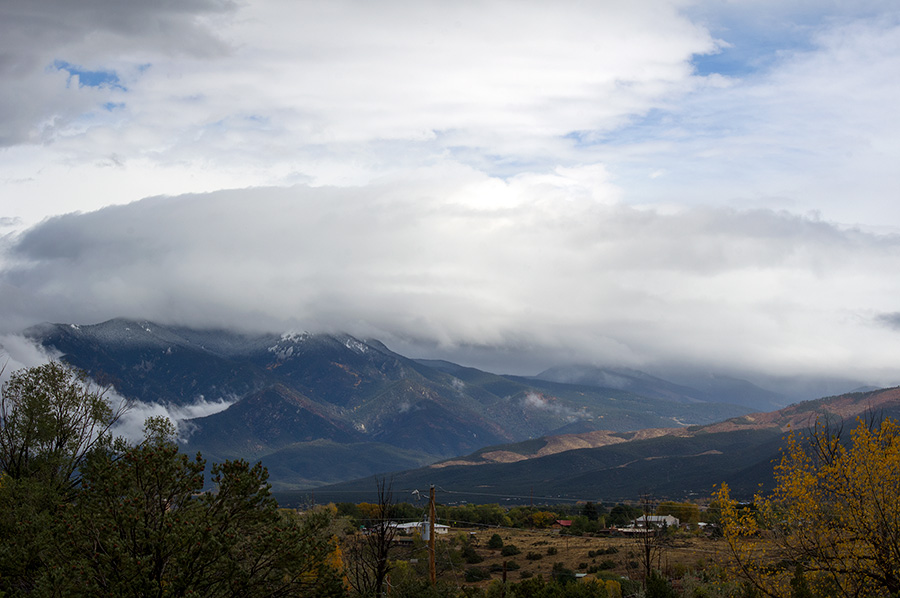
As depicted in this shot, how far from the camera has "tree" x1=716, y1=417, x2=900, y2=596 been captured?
25891 mm

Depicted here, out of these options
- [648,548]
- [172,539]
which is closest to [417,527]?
[648,548]

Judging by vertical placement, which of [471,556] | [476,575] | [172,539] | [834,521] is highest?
[172,539]

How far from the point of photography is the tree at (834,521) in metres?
25.9

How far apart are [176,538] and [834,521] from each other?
880 inches

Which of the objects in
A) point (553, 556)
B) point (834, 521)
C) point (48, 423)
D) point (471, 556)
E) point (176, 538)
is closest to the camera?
point (176, 538)

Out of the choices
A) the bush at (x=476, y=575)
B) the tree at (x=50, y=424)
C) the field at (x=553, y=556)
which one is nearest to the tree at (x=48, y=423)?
the tree at (x=50, y=424)

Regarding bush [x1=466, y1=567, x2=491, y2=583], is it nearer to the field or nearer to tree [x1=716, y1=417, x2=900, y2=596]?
the field

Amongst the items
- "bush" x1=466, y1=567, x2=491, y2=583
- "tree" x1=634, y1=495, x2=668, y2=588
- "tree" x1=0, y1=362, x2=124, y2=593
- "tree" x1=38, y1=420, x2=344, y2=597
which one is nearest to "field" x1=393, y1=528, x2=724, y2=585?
"bush" x1=466, y1=567, x2=491, y2=583

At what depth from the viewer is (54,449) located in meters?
46.3

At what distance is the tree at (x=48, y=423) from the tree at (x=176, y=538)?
2443 cm

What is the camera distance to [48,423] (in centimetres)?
4606

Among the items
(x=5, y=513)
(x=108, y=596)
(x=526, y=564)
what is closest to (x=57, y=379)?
(x=5, y=513)

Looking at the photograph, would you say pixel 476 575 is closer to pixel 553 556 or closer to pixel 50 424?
pixel 553 556

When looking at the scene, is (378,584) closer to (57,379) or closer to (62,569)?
(62,569)
